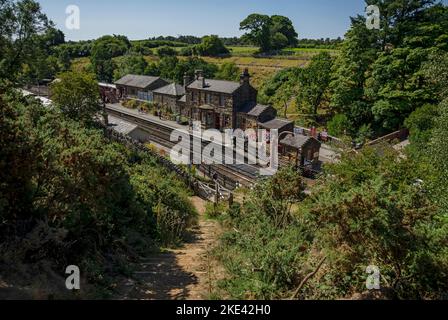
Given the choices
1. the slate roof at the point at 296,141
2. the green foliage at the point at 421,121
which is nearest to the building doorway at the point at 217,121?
the slate roof at the point at 296,141

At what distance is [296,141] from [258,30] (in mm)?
72160

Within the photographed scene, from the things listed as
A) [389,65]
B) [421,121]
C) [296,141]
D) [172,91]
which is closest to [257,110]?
[296,141]

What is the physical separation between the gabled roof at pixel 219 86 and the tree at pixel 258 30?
53269 mm

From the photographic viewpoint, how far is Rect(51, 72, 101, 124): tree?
1385 inches

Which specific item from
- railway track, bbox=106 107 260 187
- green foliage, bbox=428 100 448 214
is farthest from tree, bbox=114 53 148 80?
green foliage, bbox=428 100 448 214

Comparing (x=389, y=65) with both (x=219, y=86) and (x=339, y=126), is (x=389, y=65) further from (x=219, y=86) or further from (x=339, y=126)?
(x=219, y=86)

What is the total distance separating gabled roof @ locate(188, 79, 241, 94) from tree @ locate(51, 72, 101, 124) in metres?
15.8

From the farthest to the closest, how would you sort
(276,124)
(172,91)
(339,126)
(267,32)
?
(267,32) → (172,91) → (339,126) → (276,124)

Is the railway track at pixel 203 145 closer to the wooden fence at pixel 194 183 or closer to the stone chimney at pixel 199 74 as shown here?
the wooden fence at pixel 194 183

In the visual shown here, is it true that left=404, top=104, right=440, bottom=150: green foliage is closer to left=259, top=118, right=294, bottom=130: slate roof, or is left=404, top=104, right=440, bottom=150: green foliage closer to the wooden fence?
left=259, top=118, right=294, bottom=130: slate roof

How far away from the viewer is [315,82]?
45.8 m

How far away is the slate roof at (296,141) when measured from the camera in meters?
34.4

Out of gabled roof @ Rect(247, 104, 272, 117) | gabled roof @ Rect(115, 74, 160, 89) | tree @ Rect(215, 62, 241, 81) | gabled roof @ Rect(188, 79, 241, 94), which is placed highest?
tree @ Rect(215, 62, 241, 81)

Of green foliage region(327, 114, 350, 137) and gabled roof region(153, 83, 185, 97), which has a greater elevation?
gabled roof region(153, 83, 185, 97)
